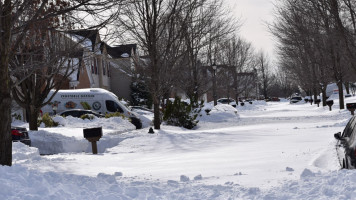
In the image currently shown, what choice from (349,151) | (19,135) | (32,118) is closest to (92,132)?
(19,135)

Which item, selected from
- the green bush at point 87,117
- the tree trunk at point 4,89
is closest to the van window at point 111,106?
the green bush at point 87,117

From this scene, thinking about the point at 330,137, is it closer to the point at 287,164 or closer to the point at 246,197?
the point at 287,164

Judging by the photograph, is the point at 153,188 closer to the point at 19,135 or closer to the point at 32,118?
the point at 19,135

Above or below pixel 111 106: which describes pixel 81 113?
below

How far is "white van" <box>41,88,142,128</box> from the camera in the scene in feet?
97.6

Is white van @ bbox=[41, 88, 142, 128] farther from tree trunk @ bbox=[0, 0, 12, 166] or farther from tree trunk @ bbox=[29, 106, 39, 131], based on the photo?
tree trunk @ bbox=[0, 0, 12, 166]

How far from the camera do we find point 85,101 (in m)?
30.1

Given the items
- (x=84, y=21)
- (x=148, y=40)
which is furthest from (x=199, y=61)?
(x=84, y=21)

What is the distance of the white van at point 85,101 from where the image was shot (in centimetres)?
2975

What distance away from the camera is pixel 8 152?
28.2ft

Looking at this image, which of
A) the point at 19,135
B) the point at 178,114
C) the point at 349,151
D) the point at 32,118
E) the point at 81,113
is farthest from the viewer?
the point at 81,113

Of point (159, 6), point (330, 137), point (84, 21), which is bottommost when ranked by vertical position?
point (330, 137)

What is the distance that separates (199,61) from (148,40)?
610 inches

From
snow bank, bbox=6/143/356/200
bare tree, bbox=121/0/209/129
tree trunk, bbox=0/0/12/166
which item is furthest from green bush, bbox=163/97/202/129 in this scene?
snow bank, bbox=6/143/356/200
